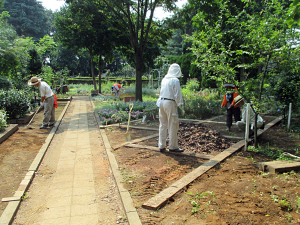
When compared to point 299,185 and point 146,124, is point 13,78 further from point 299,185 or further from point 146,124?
point 299,185

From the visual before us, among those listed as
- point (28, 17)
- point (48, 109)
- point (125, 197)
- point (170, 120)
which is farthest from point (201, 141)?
point (28, 17)

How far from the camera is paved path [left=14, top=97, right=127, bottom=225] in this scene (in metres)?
3.27

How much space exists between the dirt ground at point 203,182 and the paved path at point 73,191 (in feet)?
1.09

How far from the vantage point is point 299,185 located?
3611mm

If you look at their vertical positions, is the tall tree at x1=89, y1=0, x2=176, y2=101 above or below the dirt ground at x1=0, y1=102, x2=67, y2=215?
above

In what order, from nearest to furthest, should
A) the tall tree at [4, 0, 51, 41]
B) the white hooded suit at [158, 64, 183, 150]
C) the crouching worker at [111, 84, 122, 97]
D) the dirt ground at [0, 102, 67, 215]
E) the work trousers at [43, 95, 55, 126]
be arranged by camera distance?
the dirt ground at [0, 102, 67, 215]
the white hooded suit at [158, 64, 183, 150]
the work trousers at [43, 95, 55, 126]
the crouching worker at [111, 84, 122, 97]
the tall tree at [4, 0, 51, 41]

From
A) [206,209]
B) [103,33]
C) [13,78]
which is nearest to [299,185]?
[206,209]

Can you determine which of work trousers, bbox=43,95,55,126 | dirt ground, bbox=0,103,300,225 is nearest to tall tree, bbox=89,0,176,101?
work trousers, bbox=43,95,55,126

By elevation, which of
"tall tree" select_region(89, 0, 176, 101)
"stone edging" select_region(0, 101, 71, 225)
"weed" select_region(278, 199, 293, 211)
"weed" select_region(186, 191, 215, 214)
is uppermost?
"tall tree" select_region(89, 0, 176, 101)

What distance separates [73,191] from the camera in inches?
158

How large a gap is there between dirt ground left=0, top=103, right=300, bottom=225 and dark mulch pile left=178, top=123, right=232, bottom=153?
0.02m

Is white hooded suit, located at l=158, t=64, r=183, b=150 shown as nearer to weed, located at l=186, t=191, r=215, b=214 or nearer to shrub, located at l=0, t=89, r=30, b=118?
weed, located at l=186, t=191, r=215, b=214

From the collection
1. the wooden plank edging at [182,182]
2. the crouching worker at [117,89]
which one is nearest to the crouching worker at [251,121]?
the wooden plank edging at [182,182]

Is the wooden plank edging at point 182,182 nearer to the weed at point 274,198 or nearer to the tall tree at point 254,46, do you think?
the weed at point 274,198
